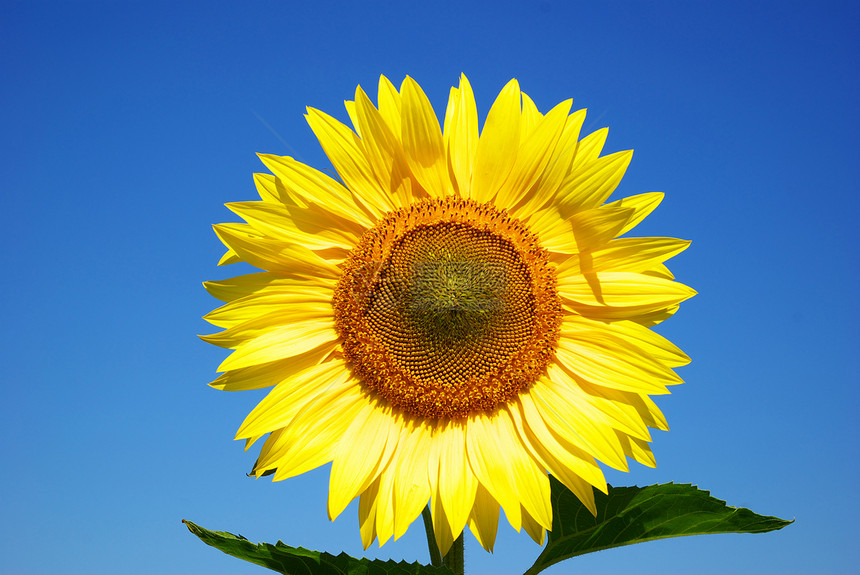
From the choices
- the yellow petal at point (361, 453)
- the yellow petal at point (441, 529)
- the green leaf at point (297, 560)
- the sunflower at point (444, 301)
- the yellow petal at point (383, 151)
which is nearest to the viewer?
the green leaf at point (297, 560)

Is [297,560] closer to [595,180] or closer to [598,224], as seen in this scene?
[598,224]

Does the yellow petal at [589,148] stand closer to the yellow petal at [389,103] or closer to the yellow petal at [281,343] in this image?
the yellow petal at [389,103]

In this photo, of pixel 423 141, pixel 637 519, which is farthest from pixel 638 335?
pixel 423 141

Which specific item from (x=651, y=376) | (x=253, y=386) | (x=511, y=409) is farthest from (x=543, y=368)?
(x=253, y=386)

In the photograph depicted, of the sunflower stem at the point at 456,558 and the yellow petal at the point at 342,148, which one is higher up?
the yellow petal at the point at 342,148

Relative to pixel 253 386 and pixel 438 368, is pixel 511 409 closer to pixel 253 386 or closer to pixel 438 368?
pixel 438 368

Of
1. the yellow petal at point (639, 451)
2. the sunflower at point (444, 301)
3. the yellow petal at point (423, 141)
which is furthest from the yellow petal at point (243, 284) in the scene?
the yellow petal at point (639, 451)
